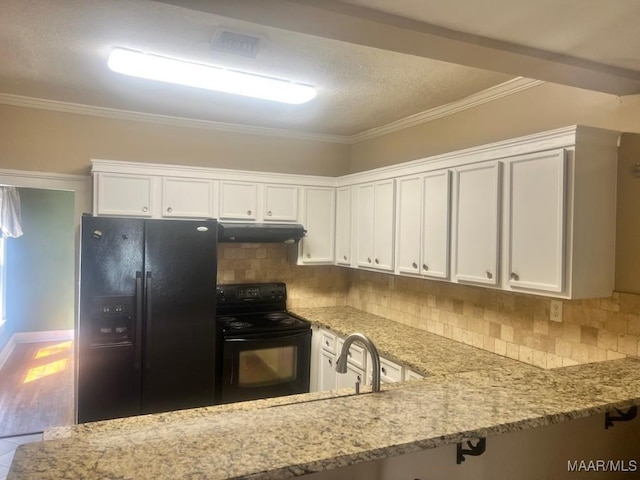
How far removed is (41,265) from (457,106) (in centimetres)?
596

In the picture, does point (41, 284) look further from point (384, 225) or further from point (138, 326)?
point (384, 225)

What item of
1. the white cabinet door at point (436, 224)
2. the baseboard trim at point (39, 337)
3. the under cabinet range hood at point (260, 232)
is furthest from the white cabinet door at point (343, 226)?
the baseboard trim at point (39, 337)

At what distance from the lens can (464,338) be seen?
302 cm

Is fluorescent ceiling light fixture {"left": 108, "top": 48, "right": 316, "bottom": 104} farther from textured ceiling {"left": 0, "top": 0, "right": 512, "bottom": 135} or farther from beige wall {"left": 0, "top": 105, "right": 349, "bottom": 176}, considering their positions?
beige wall {"left": 0, "top": 105, "right": 349, "bottom": 176}

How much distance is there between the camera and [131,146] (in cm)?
363

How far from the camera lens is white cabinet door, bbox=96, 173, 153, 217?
3.27 m

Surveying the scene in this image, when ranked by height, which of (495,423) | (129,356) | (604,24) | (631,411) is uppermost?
(604,24)

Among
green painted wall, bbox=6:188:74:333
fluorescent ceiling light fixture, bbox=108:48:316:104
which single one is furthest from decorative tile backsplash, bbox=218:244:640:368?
green painted wall, bbox=6:188:74:333

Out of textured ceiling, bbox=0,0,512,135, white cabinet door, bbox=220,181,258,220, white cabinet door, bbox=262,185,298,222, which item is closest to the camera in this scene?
textured ceiling, bbox=0,0,512,135

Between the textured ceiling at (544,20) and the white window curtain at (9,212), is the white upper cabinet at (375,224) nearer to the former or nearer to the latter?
the textured ceiling at (544,20)

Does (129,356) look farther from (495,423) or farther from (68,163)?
(495,423)

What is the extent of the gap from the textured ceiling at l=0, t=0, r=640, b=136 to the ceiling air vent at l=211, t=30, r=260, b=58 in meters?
0.04

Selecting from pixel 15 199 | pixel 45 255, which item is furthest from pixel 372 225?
pixel 45 255

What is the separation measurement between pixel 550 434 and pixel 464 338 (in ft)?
4.65
